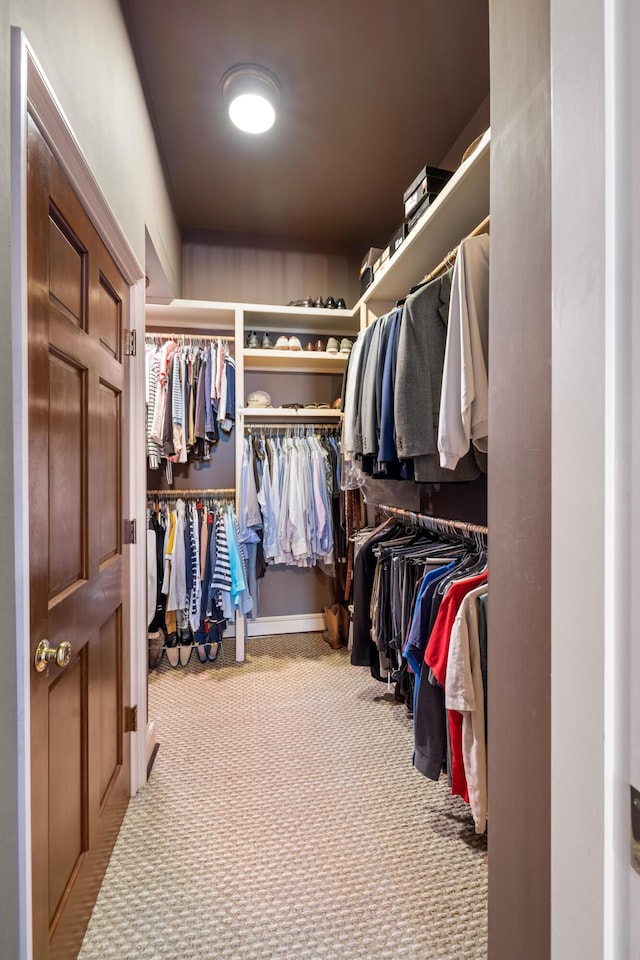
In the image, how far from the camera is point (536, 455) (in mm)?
722

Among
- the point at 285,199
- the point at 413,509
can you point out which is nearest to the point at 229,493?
the point at 413,509

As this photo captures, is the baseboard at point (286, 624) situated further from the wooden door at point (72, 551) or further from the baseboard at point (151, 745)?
the wooden door at point (72, 551)

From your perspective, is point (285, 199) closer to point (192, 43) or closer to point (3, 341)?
point (192, 43)

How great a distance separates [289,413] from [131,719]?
208cm

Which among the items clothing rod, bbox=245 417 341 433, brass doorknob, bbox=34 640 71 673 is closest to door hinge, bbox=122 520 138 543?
brass doorknob, bbox=34 640 71 673

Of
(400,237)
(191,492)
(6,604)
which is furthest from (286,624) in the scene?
(6,604)

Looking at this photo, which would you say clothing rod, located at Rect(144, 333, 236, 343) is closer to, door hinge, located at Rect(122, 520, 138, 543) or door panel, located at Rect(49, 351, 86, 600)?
door hinge, located at Rect(122, 520, 138, 543)

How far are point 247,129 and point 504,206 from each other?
1875 millimetres

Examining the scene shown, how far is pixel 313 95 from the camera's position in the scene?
6.75 ft

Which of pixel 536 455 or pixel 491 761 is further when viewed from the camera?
pixel 491 761

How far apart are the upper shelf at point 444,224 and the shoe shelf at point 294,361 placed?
2.51 ft

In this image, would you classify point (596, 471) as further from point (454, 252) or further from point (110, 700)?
point (110, 700)

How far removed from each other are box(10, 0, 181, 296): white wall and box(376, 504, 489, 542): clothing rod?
1.60m

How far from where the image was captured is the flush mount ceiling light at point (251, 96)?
6.30 ft
